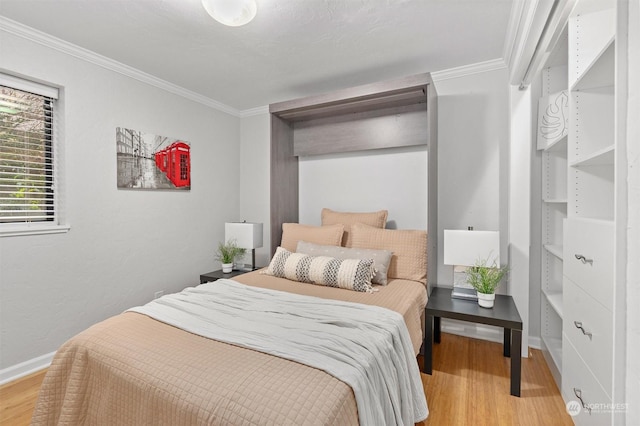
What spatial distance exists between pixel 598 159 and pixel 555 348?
1.54 metres

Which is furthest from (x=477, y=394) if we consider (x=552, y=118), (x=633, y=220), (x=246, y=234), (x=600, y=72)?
(x=246, y=234)

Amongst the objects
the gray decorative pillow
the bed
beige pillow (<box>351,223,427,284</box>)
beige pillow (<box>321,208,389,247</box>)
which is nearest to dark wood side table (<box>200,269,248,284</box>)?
the gray decorative pillow

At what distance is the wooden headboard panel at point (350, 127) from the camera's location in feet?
8.13

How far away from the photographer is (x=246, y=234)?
10.5 ft

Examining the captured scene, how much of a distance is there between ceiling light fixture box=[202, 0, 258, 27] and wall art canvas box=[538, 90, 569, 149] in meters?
2.19

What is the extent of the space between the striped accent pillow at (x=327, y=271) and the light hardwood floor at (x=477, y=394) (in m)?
0.80

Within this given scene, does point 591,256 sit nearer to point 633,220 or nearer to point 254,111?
point 633,220

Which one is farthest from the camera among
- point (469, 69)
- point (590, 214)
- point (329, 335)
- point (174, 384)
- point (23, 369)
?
point (469, 69)

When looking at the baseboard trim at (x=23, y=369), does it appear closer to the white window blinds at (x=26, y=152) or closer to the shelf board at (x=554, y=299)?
the white window blinds at (x=26, y=152)

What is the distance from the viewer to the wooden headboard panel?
8.13ft

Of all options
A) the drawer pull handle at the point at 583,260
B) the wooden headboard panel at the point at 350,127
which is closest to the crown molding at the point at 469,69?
the wooden headboard panel at the point at 350,127

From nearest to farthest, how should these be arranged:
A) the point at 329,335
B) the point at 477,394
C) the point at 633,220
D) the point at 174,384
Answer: the point at 633,220
the point at 174,384
the point at 329,335
the point at 477,394

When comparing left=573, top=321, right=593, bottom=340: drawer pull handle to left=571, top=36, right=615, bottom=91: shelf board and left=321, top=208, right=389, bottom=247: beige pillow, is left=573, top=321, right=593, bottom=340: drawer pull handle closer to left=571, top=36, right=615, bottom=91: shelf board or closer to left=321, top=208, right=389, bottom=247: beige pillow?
left=571, top=36, right=615, bottom=91: shelf board

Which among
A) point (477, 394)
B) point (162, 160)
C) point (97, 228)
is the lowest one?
point (477, 394)
